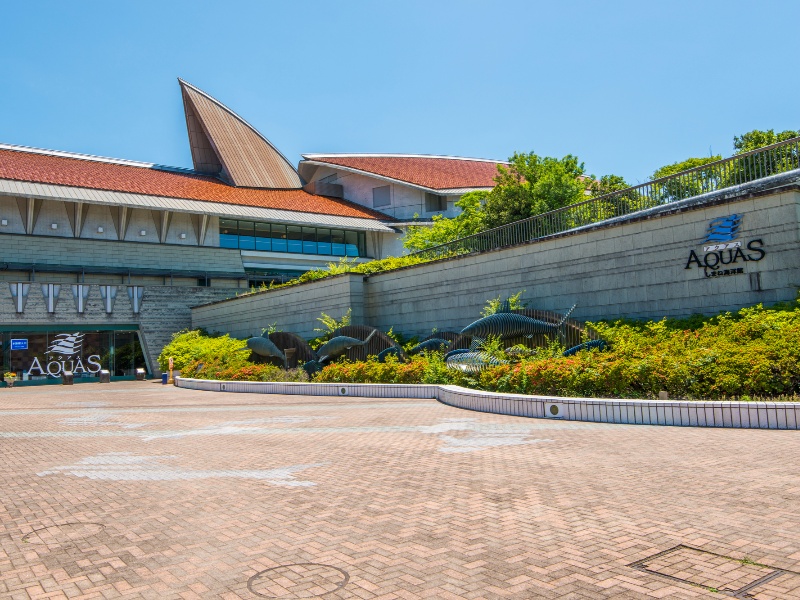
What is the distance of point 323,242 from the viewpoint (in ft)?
154

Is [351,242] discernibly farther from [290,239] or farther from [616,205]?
[616,205]

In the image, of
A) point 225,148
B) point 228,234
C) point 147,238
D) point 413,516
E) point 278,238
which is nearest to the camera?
point 413,516

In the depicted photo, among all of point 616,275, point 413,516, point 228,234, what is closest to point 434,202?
point 228,234

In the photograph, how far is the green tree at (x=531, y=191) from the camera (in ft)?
106

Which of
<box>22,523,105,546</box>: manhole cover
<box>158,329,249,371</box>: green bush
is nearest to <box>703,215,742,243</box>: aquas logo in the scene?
<box>22,523,105,546</box>: manhole cover

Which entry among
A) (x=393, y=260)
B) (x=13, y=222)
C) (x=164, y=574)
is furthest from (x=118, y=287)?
(x=164, y=574)

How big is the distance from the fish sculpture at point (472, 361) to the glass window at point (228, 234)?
3013cm

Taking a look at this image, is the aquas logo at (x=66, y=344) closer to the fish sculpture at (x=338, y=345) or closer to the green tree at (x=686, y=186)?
the fish sculpture at (x=338, y=345)

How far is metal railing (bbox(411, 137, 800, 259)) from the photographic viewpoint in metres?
15.4

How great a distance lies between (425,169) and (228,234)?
2071cm

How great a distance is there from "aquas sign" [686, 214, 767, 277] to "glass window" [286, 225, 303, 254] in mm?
33962

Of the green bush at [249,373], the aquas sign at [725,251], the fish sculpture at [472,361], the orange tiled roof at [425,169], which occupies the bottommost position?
the green bush at [249,373]

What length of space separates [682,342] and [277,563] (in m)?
10.4

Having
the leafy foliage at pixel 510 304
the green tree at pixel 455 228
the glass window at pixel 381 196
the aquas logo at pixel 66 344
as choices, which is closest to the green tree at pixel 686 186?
the leafy foliage at pixel 510 304
